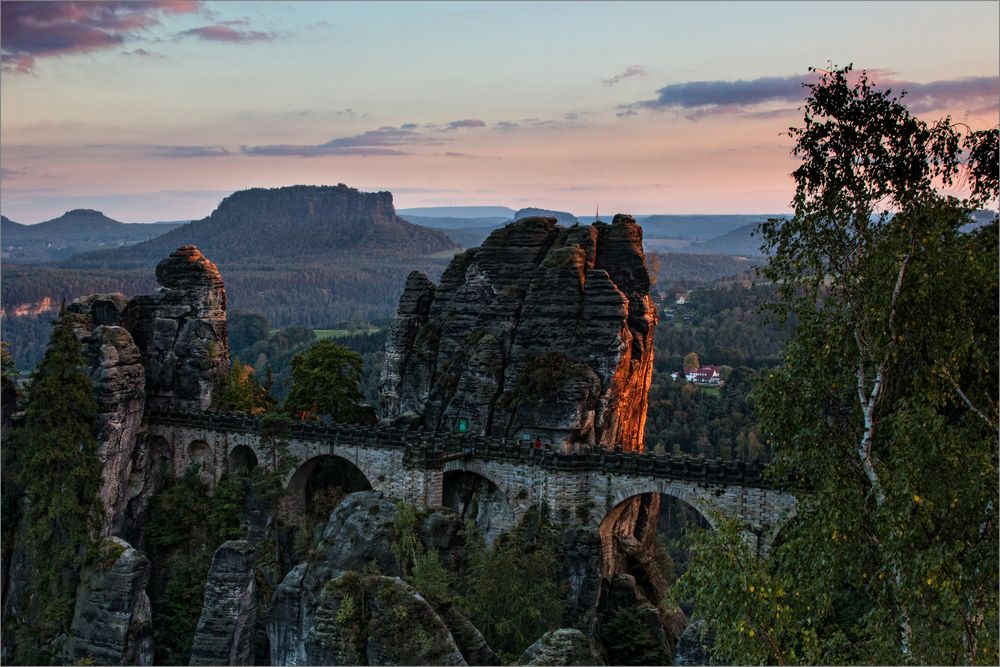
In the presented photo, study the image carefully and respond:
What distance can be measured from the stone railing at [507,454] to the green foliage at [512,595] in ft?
14.3

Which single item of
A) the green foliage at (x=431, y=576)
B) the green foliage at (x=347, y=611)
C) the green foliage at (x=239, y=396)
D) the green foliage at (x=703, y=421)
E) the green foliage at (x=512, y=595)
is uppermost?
the green foliage at (x=239, y=396)

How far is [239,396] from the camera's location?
54219 mm

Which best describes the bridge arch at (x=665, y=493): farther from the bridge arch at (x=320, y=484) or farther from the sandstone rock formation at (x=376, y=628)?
the sandstone rock formation at (x=376, y=628)

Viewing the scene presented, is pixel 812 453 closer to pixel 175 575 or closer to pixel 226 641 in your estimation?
pixel 226 641

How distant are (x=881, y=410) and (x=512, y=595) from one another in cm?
1801

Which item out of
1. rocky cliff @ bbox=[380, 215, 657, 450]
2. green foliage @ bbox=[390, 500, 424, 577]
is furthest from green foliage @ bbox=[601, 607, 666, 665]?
rocky cliff @ bbox=[380, 215, 657, 450]

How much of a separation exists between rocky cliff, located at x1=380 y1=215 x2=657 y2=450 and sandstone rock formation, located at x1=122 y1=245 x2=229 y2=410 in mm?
9999

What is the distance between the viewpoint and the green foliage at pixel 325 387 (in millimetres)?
52844

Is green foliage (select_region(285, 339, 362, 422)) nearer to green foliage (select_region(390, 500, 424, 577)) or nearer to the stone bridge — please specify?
the stone bridge

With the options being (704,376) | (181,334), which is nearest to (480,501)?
(181,334)

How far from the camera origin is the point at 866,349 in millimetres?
22219

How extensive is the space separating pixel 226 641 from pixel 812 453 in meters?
27.8

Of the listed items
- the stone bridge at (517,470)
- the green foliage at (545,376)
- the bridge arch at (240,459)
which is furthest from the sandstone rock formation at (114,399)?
the green foliage at (545,376)

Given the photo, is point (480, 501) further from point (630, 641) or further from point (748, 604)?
point (748, 604)
